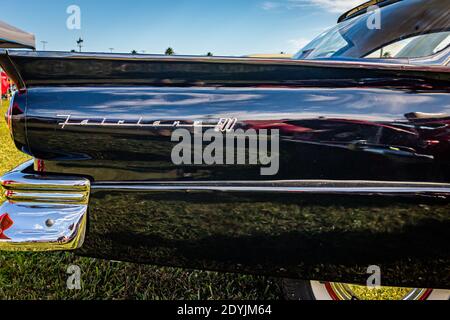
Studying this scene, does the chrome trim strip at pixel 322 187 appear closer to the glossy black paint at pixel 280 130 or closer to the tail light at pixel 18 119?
the glossy black paint at pixel 280 130

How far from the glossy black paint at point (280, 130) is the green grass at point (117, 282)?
3.56ft

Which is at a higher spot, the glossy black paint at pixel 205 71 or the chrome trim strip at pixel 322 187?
the glossy black paint at pixel 205 71

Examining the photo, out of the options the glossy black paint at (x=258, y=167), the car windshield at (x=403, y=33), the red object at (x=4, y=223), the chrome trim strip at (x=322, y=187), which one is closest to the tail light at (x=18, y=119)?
the glossy black paint at (x=258, y=167)

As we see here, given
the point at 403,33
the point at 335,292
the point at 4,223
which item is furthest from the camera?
the point at 335,292

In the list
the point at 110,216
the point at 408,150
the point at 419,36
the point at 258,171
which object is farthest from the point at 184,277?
the point at 419,36

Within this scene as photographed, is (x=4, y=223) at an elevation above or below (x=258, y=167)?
below

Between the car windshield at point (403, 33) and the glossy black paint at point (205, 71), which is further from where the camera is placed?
the car windshield at point (403, 33)

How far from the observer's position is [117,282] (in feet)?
6.87

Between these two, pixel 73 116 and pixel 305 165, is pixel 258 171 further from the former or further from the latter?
pixel 73 116

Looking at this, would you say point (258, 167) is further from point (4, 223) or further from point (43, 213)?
point (4, 223)

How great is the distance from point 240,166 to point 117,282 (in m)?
1.41

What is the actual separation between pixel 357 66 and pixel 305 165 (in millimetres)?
423

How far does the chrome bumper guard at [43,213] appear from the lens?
114 centimetres

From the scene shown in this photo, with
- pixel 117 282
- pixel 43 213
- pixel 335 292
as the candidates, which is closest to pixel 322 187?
pixel 335 292
